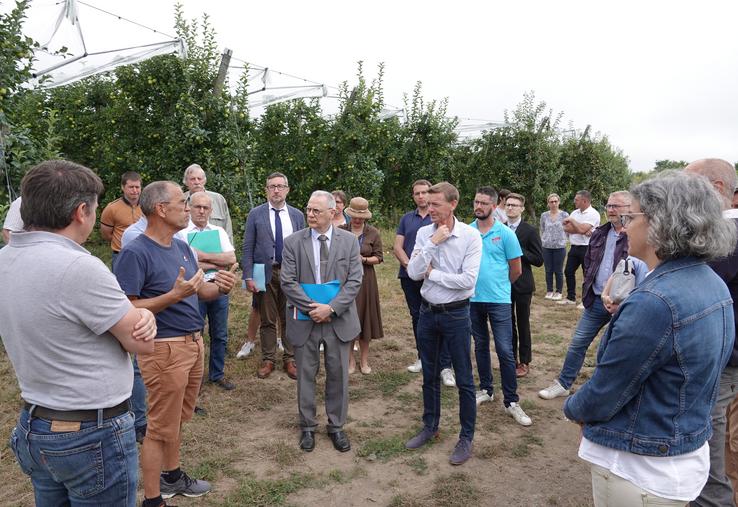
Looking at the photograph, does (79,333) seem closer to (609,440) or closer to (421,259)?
(609,440)

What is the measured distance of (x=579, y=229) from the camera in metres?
7.71

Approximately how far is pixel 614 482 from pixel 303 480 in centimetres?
230

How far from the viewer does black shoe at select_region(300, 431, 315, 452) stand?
3.89 metres

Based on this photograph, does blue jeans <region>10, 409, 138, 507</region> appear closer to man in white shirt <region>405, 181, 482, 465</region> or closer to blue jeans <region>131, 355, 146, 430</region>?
blue jeans <region>131, 355, 146, 430</region>

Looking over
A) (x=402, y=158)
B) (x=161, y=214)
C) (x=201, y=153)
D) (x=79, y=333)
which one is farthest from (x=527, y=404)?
(x=402, y=158)

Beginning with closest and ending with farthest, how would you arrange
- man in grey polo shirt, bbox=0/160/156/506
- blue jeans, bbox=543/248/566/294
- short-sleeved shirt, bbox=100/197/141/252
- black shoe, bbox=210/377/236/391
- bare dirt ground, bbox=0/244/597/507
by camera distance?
man in grey polo shirt, bbox=0/160/156/506 → bare dirt ground, bbox=0/244/597/507 → black shoe, bbox=210/377/236/391 → short-sleeved shirt, bbox=100/197/141/252 → blue jeans, bbox=543/248/566/294

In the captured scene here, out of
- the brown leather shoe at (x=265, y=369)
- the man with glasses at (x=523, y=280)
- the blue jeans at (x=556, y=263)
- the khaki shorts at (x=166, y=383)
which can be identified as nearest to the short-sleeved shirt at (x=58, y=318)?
the khaki shorts at (x=166, y=383)

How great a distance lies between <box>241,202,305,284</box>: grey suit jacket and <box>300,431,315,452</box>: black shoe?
183 centimetres

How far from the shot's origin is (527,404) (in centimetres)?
471

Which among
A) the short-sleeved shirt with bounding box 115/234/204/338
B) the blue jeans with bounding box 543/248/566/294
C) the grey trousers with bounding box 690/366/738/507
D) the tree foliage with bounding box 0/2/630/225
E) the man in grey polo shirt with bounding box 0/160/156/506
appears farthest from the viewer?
the blue jeans with bounding box 543/248/566/294

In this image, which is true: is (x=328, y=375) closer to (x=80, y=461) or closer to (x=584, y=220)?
(x=80, y=461)

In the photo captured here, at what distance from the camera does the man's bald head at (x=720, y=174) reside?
2.44 m

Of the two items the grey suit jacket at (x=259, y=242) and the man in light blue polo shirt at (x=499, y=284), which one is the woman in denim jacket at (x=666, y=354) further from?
the grey suit jacket at (x=259, y=242)

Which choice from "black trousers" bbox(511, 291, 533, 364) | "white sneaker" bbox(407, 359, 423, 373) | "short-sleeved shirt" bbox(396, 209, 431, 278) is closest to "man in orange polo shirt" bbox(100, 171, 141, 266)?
"short-sleeved shirt" bbox(396, 209, 431, 278)
